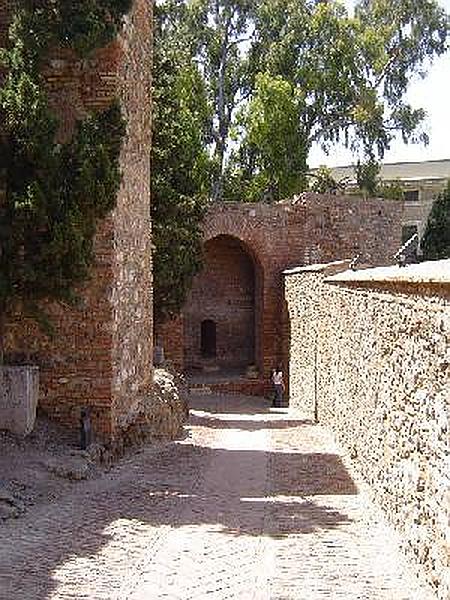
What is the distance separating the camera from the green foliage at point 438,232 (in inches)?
1188

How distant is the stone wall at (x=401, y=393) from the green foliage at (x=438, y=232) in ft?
55.2

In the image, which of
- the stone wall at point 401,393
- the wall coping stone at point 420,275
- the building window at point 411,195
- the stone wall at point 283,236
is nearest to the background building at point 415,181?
the building window at point 411,195

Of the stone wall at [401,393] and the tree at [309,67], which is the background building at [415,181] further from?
the stone wall at [401,393]

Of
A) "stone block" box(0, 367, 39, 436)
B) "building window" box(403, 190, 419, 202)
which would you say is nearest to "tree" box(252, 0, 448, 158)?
"building window" box(403, 190, 419, 202)

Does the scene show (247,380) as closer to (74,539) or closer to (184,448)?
(184,448)

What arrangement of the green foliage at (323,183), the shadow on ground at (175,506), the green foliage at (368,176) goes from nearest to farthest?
1. the shadow on ground at (175,506)
2. the green foliage at (323,183)
3. the green foliage at (368,176)

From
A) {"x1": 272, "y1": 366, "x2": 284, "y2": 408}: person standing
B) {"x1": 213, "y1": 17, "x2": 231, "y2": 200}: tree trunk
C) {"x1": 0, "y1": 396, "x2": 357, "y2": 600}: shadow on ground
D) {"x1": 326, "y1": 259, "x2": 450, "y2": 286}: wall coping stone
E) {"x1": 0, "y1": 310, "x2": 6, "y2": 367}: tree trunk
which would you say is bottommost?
{"x1": 272, "y1": 366, "x2": 284, "y2": 408}: person standing

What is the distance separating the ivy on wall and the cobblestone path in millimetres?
2401

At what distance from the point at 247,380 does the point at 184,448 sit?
467 inches

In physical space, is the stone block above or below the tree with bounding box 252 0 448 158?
below

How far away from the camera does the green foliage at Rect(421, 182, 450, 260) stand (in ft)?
99.0

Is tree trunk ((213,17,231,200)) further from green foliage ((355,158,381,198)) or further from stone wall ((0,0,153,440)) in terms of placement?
stone wall ((0,0,153,440))

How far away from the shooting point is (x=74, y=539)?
7332 millimetres

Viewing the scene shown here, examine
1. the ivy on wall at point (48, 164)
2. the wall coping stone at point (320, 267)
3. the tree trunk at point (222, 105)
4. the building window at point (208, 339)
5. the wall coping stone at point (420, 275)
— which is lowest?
the building window at point (208, 339)
